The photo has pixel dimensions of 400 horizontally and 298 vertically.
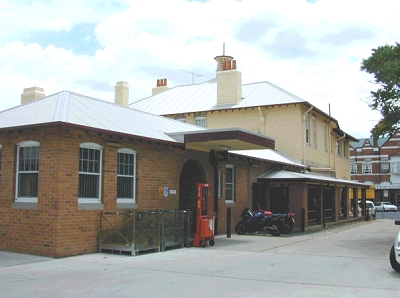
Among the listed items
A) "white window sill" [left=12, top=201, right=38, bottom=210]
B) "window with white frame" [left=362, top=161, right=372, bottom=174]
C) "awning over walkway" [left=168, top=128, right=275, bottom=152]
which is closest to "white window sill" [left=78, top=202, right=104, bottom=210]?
"white window sill" [left=12, top=201, right=38, bottom=210]

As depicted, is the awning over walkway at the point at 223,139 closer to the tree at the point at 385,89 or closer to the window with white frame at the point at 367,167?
the tree at the point at 385,89

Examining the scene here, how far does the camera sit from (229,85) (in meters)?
30.2

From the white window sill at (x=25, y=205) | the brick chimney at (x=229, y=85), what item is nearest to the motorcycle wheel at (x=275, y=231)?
the white window sill at (x=25, y=205)

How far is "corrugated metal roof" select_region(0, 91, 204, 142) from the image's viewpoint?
44.4 feet

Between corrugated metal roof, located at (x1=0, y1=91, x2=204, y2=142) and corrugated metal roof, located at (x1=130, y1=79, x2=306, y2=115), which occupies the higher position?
corrugated metal roof, located at (x1=130, y1=79, x2=306, y2=115)

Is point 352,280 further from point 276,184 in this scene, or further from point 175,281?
point 276,184

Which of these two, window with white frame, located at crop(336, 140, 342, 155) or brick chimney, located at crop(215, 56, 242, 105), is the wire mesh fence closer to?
brick chimney, located at crop(215, 56, 242, 105)

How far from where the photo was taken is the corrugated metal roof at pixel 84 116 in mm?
13523

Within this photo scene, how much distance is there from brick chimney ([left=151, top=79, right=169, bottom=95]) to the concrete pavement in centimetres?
2311

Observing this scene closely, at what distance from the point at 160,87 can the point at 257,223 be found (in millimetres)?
19202

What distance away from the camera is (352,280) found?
32.4ft

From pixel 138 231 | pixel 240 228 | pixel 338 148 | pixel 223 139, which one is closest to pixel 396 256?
pixel 223 139

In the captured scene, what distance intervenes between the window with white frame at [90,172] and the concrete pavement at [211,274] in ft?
5.43

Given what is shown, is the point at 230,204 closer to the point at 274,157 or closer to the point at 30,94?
the point at 274,157
